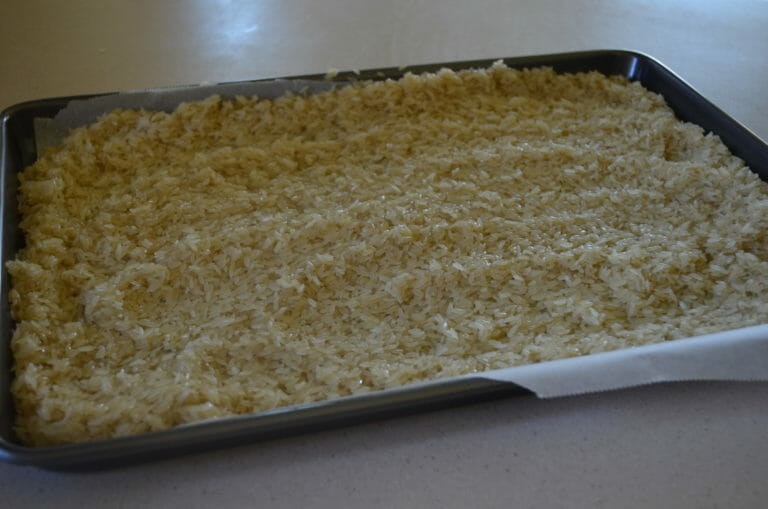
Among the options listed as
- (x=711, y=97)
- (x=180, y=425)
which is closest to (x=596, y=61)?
(x=711, y=97)

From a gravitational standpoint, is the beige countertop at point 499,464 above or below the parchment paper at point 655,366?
below

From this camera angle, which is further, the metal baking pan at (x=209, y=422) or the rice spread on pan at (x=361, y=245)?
the rice spread on pan at (x=361, y=245)

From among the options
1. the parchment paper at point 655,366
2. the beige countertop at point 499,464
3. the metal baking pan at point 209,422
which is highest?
the parchment paper at point 655,366

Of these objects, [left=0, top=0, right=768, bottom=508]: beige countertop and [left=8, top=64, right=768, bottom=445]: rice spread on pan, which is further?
[left=8, top=64, right=768, bottom=445]: rice spread on pan

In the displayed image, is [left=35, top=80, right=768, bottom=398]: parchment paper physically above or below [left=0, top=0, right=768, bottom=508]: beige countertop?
above

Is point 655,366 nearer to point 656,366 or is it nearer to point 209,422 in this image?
point 656,366

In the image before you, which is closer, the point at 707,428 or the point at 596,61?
the point at 707,428

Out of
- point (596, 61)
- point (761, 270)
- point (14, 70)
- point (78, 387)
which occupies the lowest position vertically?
point (78, 387)

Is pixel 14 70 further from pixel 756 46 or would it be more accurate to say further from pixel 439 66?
pixel 756 46
